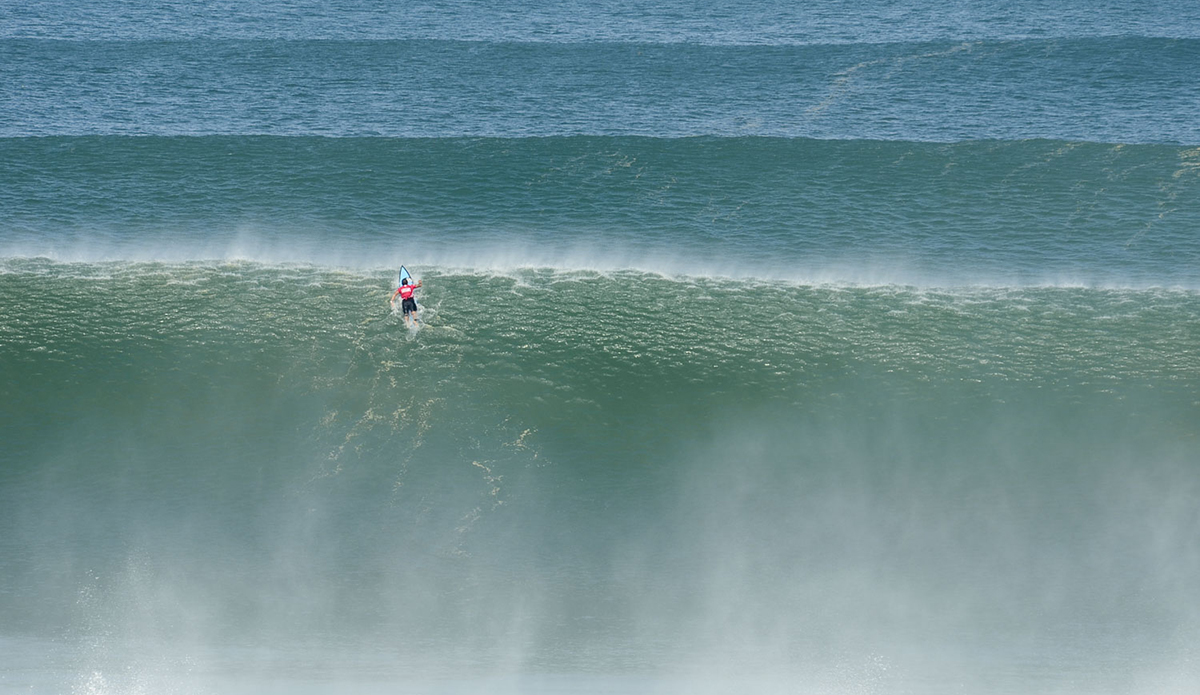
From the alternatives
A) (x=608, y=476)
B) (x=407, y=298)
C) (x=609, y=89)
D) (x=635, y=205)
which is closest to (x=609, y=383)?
(x=608, y=476)

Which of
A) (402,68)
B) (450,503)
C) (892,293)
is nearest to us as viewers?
(450,503)

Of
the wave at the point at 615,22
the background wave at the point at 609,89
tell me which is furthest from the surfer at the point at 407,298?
the wave at the point at 615,22

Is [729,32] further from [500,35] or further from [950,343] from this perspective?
[950,343]

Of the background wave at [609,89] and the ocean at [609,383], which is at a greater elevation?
Answer: the background wave at [609,89]

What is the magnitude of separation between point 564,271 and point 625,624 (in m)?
30.2

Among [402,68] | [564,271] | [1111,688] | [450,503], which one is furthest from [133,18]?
[1111,688]

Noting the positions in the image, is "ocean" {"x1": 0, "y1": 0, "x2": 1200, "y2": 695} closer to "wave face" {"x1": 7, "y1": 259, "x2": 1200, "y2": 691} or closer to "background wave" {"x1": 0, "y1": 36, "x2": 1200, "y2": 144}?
"wave face" {"x1": 7, "y1": 259, "x2": 1200, "y2": 691}

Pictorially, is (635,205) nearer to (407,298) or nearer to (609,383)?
(407,298)

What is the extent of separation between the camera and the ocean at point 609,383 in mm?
37031

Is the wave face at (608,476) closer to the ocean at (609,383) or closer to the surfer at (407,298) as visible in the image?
the ocean at (609,383)

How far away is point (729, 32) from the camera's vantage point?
107500 mm

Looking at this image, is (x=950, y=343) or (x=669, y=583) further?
(x=950, y=343)

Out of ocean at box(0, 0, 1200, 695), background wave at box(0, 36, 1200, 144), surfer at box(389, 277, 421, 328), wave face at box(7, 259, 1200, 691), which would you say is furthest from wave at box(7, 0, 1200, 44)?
surfer at box(389, 277, 421, 328)

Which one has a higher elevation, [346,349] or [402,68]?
[402,68]
